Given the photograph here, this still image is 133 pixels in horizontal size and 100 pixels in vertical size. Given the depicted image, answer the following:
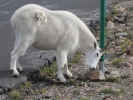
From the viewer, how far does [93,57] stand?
850 centimetres

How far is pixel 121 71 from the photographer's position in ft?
29.8

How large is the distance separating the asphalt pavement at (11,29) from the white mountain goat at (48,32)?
1.26 ft

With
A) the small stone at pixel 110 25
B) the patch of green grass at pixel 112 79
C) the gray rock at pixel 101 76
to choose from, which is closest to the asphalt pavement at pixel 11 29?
the small stone at pixel 110 25

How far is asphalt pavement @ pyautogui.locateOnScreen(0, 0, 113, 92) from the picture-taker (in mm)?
8539

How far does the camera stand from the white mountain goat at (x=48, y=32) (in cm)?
815

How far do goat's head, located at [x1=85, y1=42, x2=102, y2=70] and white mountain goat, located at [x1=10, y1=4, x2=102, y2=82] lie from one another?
2 centimetres

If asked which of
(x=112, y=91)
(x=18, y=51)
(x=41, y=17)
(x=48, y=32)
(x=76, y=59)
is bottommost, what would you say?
(x=112, y=91)

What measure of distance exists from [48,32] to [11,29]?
206 inches

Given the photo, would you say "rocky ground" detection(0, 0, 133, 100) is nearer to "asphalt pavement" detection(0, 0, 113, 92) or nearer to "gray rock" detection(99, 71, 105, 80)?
"gray rock" detection(99, 71, 105, 80)

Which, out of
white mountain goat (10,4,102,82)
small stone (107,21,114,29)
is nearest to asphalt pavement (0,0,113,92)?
white mountain goat (10,4,102,82)

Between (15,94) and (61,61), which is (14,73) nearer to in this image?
(61,61)

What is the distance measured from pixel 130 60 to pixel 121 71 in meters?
0.59

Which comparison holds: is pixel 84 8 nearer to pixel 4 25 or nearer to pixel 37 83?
pixel 4 25

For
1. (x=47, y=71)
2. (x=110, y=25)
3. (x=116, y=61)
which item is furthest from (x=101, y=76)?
(x=110, y=25)
